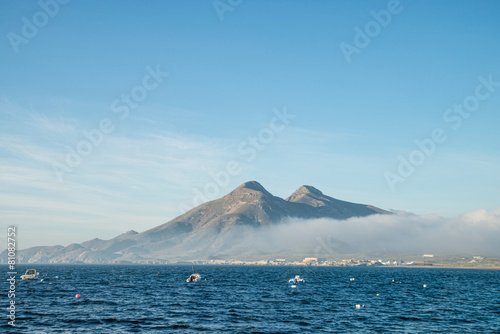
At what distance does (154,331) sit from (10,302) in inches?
1860

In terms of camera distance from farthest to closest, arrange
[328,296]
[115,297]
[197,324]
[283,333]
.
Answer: [328,296]
[115,297]
[197,324]
[283,333]

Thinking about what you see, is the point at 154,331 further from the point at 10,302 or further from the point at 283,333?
the point at 10,302

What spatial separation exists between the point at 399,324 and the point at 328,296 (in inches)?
1697

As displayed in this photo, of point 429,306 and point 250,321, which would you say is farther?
point 429,306

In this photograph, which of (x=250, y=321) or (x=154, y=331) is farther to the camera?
(x=250, y=321)

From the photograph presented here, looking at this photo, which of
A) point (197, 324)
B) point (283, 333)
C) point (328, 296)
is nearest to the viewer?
point (283, 333)

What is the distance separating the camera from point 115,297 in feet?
341

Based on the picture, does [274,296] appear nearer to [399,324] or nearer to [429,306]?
[429,306]

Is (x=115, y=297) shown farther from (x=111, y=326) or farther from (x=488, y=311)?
(x=488, y=311)

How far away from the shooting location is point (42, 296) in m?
105

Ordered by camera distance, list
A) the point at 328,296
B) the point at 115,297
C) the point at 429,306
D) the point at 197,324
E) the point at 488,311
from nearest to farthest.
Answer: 1. the point at 197,324
2. the point at 488,311
3. the point at 429,306
4. the point at 115,297
5. the point at 328,296

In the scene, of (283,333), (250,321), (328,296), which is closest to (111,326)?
→ (250,321)

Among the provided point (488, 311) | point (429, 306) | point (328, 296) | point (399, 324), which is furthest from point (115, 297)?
point (488, 311)

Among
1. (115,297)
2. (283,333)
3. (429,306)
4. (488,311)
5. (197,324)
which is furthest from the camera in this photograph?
(115,297)
